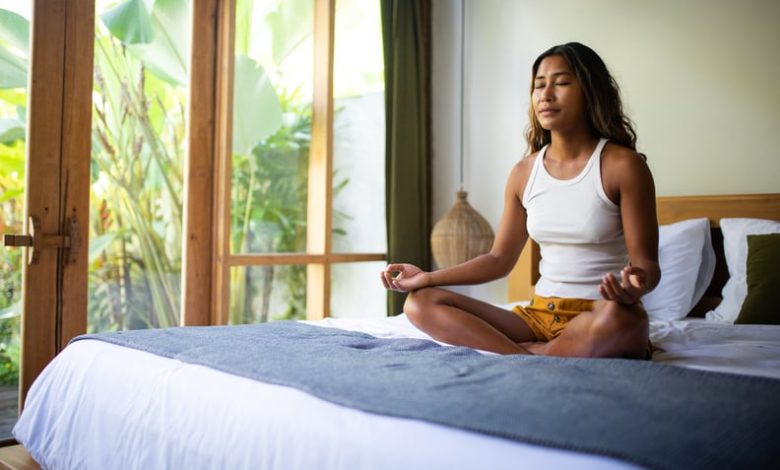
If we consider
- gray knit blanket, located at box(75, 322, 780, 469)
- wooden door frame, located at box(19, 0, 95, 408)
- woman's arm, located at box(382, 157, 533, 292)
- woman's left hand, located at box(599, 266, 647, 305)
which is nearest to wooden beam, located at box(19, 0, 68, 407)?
wooden door frame, located at box(19, 0, 95, 408)

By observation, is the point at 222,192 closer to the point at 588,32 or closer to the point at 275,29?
the point at 275,29

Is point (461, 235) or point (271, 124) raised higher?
point (271, 124)

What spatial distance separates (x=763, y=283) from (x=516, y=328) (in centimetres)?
106

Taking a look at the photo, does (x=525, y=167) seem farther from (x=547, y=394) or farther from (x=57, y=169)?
(x=57, y=169)

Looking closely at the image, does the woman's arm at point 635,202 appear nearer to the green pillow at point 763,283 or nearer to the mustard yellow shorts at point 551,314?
the mustard yellow shorts at point 551,314

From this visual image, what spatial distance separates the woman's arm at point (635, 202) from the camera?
1732 mm

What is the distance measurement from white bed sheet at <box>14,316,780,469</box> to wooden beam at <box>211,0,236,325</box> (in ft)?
4.08

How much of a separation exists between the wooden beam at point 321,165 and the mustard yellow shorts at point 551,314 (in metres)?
1.97

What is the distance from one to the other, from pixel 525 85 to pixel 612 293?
8.39 ft

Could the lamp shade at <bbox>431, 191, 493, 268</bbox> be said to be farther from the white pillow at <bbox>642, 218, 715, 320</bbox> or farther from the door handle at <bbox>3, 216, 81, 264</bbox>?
the door handle at <bbox>3, 216, 81, 264</bbox>

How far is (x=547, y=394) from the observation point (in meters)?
1.13

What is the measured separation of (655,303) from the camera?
2676 mm

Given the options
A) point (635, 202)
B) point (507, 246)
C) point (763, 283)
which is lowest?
point (763, 283)

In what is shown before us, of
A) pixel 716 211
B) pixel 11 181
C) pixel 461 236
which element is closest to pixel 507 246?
pixel 716 211
